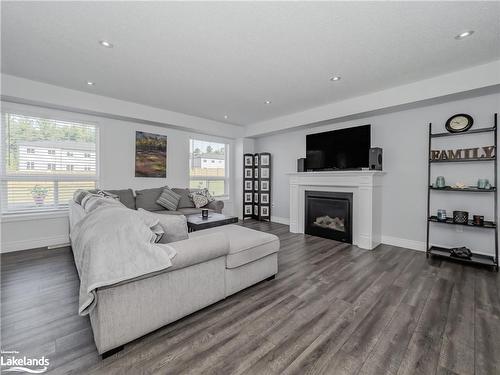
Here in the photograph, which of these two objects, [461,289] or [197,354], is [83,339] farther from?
[461,289]

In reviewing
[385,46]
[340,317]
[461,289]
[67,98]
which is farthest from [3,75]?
[461,289]

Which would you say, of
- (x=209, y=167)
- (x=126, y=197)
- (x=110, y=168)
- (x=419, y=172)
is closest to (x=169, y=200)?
(x=126, y=197)

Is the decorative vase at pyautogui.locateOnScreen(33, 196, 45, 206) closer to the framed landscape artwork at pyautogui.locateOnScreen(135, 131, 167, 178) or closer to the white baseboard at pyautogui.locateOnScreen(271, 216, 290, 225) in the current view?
the framed landscape artwork at pyautogui.locateOnScreen(135, 131, 167, 178)

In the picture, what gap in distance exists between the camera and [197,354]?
1.50m

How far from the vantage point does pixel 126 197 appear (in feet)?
14.2

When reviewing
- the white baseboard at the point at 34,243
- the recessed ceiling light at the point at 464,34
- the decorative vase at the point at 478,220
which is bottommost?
the white baseboard at the point at 34,243

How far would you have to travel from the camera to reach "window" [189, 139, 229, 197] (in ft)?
19.0

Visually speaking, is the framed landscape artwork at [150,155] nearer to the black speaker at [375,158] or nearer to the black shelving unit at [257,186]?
the black shelving unit at [257,186]

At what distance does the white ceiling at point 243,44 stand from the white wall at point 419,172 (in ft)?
2.45

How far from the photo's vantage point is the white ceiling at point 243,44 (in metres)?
1.91

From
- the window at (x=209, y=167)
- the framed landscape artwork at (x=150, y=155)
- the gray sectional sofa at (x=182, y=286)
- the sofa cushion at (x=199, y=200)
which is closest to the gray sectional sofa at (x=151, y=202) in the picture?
the sofa cushion at (x=199, y=200)

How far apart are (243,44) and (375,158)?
2.83 meters

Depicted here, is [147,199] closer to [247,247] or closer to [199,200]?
[199,200]

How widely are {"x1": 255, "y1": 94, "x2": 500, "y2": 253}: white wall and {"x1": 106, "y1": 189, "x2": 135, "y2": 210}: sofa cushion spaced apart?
4.46 m
